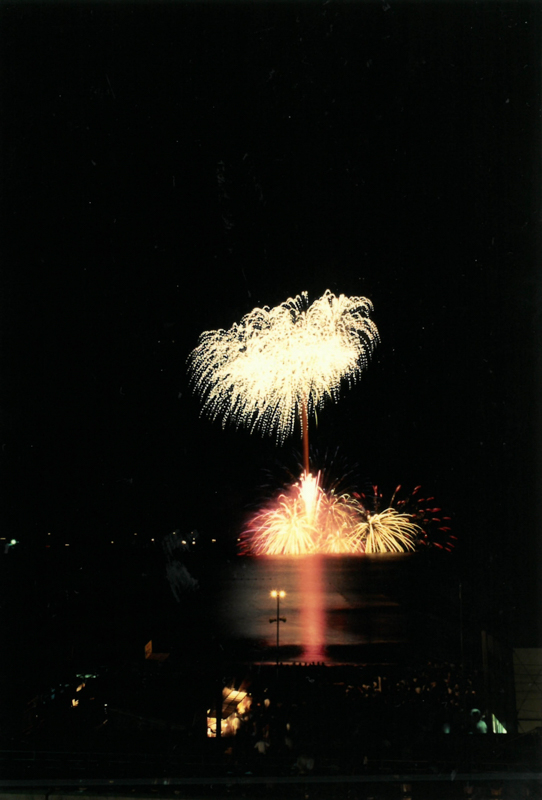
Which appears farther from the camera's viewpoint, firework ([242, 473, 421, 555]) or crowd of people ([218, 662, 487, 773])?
firework ([242, 473, 421, 555])

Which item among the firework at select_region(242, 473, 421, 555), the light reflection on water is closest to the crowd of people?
the light reflection on water

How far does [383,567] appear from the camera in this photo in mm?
25609

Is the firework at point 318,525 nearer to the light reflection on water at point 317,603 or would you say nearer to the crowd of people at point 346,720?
the light reflection on water at point 317,603

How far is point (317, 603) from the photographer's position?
1784cm

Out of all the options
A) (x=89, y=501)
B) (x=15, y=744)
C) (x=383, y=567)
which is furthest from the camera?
(x=89, y=501)

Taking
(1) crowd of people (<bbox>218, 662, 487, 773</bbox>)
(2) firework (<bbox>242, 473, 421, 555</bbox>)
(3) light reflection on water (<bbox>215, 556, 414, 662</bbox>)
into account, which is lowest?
(3) light reflection on water (<bbox>215, 556, 414, 662</bbox>)

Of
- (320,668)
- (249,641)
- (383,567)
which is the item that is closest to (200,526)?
(383,567)

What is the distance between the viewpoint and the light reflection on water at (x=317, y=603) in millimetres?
12734

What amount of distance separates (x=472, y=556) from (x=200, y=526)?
2601 centimetres

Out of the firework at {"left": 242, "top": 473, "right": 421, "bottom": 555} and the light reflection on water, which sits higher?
the firework at {"left": 242, "top": 473, "right": 421, "bottom": 555}

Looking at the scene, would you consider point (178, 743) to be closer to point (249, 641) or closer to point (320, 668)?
point (320, 668)

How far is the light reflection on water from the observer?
1273 centimetres

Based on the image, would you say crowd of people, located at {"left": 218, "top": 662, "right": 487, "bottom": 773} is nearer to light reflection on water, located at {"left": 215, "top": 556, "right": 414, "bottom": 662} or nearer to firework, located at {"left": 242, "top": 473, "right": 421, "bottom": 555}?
light reflection on water, located at {"left": 215, "top": 556, "right": 414, "bottom": 662}

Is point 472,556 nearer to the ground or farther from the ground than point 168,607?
farther from the ground
